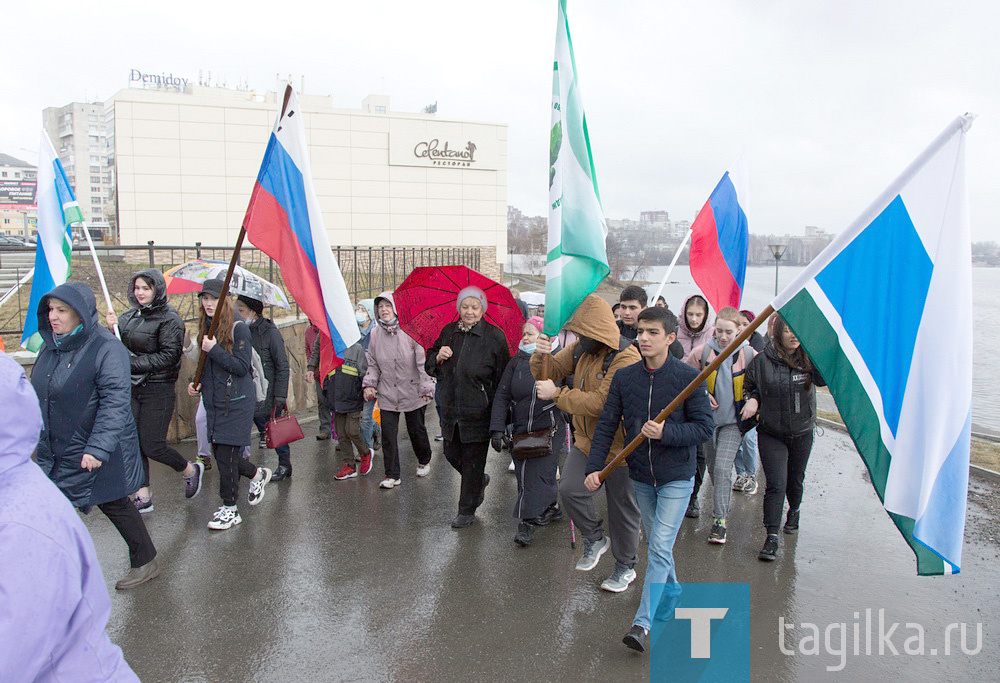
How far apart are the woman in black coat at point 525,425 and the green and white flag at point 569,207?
0.90 m

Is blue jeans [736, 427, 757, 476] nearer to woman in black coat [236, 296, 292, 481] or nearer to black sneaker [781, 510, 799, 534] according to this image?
black sneaker [781, 510, 799, 534]

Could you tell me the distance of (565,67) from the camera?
482 cm

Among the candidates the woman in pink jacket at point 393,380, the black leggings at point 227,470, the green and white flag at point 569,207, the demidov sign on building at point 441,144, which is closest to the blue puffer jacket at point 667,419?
the green and white flag at point 569,207

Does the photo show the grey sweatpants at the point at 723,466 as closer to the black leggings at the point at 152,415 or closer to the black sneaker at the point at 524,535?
the black sneaker at the point at 524,535

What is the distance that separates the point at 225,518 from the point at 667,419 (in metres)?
3.65

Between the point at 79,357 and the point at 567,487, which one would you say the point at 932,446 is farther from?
the point at 79,357

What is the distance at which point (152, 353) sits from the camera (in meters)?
5.79

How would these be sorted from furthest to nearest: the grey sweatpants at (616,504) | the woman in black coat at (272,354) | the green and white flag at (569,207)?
the woman in black coat at (272,354) < the grey sweatpants at (616,504) < the green and white flag at (569,207)

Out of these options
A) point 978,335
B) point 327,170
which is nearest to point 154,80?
point 327,170

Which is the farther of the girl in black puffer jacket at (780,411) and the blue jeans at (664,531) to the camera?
the girl in black puffer jacket at (780,411)

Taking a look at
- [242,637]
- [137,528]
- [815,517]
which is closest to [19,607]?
[242,637]

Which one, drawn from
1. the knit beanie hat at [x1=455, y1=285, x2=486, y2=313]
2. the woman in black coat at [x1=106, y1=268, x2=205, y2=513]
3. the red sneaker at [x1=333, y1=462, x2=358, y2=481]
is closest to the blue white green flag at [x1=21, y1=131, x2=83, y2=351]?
the woman in black coat at [x1=106, y1=268, x2=205, y2=513]

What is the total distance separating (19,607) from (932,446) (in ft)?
10.1

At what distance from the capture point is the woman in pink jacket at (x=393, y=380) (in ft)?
22.7
